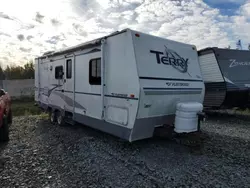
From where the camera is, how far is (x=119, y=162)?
4.48 m

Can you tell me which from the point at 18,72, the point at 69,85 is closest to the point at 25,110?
the point at 69,85

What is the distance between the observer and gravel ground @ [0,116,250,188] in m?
3.68

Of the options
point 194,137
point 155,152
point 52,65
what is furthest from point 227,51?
point 52,65

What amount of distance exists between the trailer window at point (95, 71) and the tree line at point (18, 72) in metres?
Answer: 30.3

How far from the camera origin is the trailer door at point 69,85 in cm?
693

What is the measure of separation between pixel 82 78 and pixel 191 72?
3.19m

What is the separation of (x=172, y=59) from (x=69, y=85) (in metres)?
3.56

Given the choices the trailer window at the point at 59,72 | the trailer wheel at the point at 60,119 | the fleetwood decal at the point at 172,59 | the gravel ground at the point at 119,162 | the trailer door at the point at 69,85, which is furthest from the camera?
the trailer wheel at the point at 60,119

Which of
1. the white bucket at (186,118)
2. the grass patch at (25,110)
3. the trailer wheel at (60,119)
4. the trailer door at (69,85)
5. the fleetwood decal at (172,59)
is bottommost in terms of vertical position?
the grass patch at (25,110)

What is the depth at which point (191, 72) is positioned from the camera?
5914mm

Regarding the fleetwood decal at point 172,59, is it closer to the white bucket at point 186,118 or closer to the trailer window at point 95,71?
the white bucket at point 186,118

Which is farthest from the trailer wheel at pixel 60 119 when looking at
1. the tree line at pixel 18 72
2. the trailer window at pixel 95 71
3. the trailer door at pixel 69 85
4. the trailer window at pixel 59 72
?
the tree line at pixel 18 72

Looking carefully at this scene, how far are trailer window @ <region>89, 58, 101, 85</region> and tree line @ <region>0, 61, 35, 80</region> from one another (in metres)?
30.3

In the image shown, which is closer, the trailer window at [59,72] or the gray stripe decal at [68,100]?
the gray stripe decal at [68,100]
